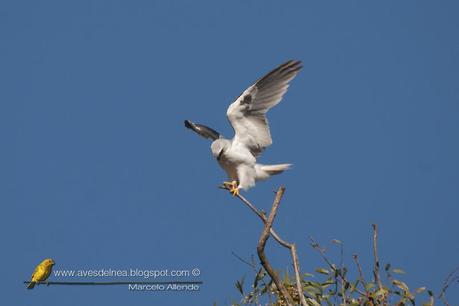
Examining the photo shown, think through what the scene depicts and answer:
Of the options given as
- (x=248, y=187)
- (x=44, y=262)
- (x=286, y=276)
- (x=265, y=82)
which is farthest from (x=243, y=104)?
(x=286, y=276)

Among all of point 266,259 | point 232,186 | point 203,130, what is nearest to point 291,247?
→ point 266,259

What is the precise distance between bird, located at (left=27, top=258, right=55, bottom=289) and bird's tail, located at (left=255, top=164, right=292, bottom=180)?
2.31m

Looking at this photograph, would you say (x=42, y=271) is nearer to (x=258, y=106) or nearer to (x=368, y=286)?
(x=258, y=106)

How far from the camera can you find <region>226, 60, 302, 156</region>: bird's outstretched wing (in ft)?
25.0

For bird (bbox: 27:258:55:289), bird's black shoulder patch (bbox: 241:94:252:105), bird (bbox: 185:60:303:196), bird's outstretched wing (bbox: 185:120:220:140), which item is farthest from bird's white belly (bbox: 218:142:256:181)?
bird (bbox: 27:258:55:289)

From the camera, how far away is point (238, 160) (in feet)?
25.0

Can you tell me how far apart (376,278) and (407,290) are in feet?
0.95

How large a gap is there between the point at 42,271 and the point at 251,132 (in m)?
2.56

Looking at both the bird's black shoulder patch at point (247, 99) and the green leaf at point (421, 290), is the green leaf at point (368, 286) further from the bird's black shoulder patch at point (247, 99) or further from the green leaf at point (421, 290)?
the bird's black shoulder patch at point (247, 99)

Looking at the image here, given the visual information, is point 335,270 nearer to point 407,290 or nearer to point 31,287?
point 407,290

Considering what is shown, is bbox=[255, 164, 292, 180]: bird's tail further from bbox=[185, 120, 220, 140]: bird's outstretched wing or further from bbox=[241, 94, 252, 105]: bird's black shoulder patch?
bbox=[185, 120, 220, 140]: bird's outstretched wing

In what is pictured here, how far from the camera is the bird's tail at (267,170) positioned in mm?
7750

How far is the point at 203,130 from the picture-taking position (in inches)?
331

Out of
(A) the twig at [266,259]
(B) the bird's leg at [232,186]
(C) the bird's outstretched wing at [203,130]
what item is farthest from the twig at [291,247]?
(C) the bird's outstretched wing at [203,130]
